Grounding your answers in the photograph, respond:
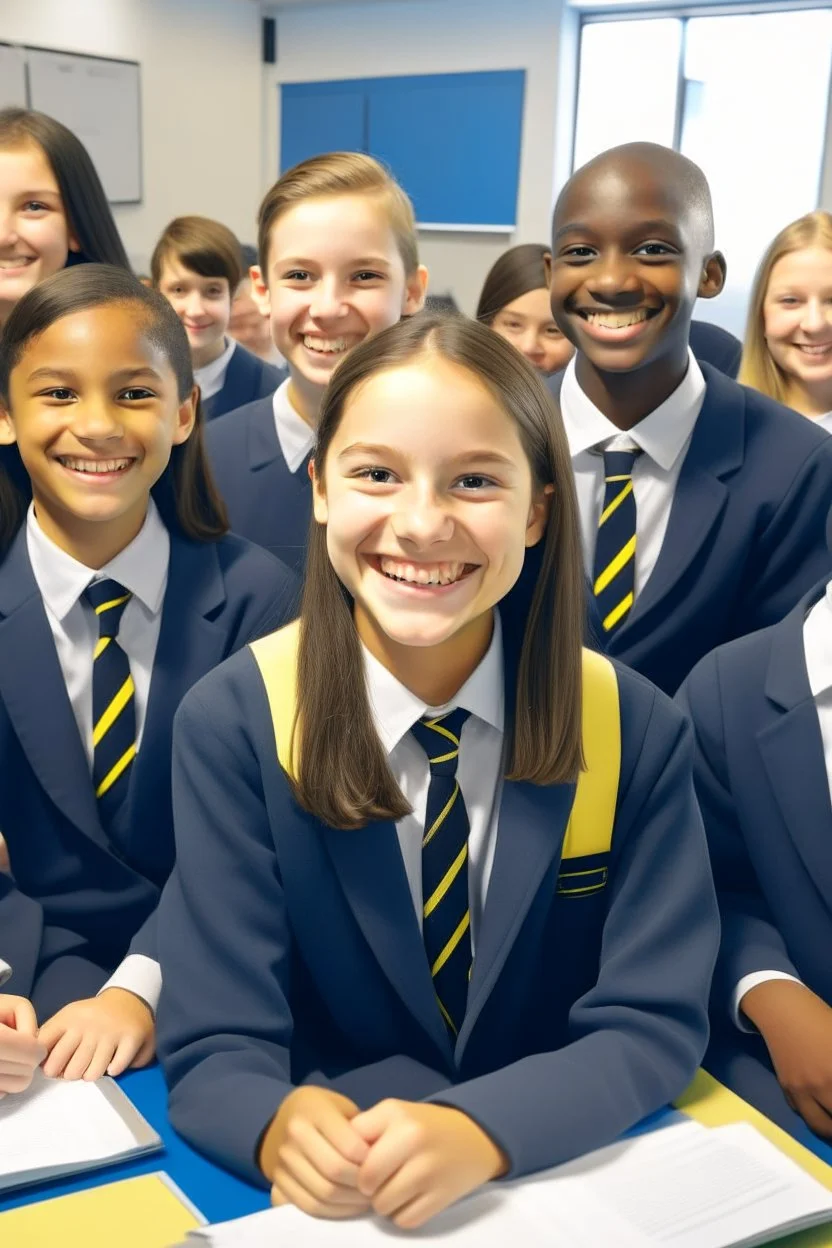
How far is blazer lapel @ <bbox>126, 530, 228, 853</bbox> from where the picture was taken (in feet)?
5.72

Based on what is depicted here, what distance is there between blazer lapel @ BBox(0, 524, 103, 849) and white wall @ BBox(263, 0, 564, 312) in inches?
259

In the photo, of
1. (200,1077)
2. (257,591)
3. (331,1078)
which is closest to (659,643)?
(257,591)

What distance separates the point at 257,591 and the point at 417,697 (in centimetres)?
55

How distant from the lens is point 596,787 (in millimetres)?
1381

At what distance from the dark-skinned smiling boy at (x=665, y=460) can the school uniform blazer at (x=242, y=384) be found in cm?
161

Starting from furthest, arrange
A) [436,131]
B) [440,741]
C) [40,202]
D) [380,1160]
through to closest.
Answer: [436,131], [40,202], [440,741], [380,1160]

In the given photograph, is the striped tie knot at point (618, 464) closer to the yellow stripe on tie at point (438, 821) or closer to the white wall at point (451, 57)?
the yellow stripe on tie at point (438, 821)

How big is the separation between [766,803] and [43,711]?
0.97 m

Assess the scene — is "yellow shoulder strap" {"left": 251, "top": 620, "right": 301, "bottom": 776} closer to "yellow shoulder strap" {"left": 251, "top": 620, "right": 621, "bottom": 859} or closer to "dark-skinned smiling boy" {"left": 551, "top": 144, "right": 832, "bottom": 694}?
"yellow shoulder strap" {"left": 251, "top": 620, "right": 621, "bottom": 859}

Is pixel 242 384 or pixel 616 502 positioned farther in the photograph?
pixel 242 384

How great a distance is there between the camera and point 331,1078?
1.33m

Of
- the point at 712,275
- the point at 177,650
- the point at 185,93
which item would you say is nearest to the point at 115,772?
the point at 177,650

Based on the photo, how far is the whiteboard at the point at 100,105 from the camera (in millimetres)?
7125

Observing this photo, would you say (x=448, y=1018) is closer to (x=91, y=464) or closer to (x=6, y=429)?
(x=91, y=464)
